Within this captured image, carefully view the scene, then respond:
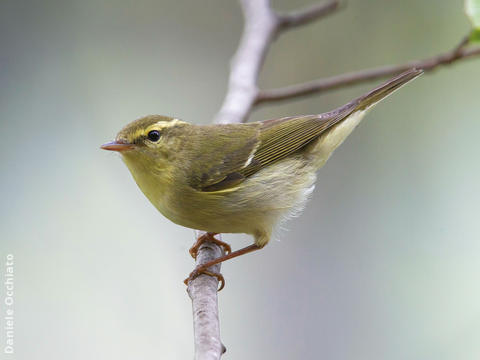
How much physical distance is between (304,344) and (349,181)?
5.30ft

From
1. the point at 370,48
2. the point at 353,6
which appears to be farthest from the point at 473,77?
the point at 353,6

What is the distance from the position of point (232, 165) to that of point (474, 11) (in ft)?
4.92

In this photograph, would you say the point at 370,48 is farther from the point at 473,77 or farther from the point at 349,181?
the point at 349,181

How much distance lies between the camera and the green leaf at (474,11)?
270cm

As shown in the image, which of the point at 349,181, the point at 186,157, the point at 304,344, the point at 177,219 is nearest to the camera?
the point at 177,219

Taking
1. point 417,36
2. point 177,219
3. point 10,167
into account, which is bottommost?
point 177,219

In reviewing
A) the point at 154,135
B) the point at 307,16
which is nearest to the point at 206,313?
the point at 154,135

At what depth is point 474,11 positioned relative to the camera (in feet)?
8.86

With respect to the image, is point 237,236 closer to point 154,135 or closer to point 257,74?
point 257,74

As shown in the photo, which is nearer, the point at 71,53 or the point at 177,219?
the point at 177,219

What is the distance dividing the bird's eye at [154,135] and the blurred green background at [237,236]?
1327 millimetres

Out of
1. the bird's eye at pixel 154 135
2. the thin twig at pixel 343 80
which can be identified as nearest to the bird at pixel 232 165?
the bird's eye at pixel 154 135

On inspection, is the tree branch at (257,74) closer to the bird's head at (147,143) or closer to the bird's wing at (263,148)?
the bird's wing at (263,148)

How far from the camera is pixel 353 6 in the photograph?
565cm
